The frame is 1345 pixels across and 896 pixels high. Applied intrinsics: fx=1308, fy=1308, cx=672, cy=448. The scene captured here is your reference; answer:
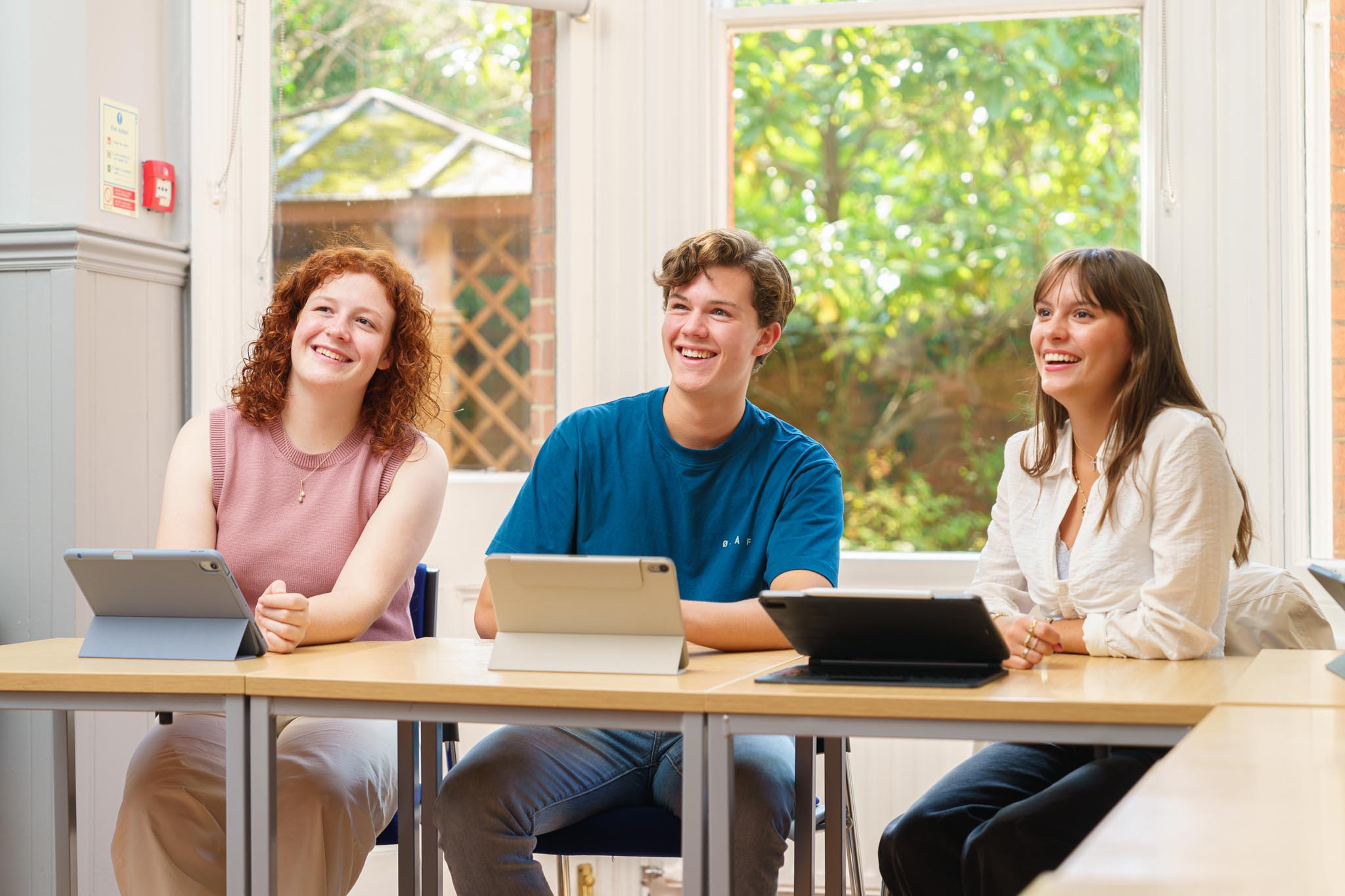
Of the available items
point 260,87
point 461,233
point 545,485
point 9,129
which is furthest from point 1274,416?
point 9,129

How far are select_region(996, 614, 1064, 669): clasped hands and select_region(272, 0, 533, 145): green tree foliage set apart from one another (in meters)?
1.95

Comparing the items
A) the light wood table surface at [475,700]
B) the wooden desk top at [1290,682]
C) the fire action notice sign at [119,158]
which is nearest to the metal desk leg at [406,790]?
the light wood table surface at [475,700]

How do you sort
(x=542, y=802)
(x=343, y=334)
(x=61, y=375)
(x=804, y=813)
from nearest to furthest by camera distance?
(x=542, y=802) < (x=804, y=813) < (x=343, y=334) < (x=61, y=375)

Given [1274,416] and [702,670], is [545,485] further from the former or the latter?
[1274,416]

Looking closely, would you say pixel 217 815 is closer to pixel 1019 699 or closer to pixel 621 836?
pixel 621 836

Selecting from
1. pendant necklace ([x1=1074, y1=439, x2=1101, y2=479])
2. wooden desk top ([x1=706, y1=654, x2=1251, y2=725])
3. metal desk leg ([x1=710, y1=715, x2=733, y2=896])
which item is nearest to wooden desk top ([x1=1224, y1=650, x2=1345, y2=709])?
wooden desk top ([x1=706, y1=654, x2=1251, y2=725])

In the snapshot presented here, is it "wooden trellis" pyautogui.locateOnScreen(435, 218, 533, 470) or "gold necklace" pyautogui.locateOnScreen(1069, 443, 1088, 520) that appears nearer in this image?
"gold necklace" pyautogui.locateOnScreen(1069, 443, 1088, 520)

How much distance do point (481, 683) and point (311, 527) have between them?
0.73 metres

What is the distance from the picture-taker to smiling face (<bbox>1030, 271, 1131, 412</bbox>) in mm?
2051

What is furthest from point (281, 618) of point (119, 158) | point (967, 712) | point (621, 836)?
point (119, 158)

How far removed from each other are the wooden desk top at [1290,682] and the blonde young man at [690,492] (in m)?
0.66

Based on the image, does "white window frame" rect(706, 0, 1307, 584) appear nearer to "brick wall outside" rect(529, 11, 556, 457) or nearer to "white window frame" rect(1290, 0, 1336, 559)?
"white window frame" rect(1290, 0, 1336, 559)

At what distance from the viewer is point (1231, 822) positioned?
98 centimetres

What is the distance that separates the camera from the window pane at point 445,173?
3.27 m
